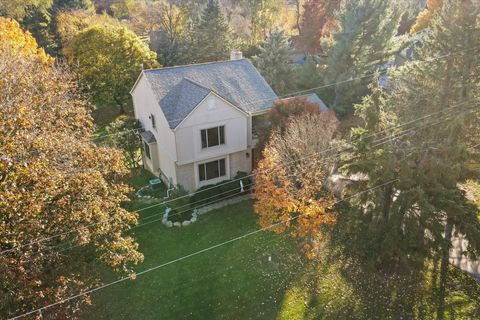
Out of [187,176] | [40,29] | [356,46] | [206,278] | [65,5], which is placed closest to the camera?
[206,278]

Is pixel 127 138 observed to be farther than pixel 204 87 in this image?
Yes

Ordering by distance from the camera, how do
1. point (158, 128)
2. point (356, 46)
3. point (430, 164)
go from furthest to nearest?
point (356, 46)
point (158, 128)
point (430, 164)

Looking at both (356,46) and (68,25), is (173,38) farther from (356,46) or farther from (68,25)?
(356,46)

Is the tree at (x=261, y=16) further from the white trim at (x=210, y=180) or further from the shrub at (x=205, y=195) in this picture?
the shrub at (x=205, y=195)

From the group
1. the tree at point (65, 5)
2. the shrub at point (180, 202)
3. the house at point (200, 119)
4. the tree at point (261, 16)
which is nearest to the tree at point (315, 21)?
the tree at point (261, 16)

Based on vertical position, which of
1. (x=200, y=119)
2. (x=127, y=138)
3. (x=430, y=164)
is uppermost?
(x=200, y=119)

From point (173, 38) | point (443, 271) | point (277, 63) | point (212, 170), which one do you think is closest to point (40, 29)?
point (173, 38)
